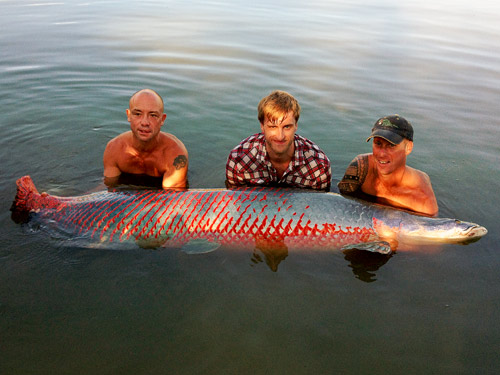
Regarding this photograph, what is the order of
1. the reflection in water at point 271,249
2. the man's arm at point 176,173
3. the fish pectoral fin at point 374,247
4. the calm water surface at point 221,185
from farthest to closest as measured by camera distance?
the man's arm at point 176,173 → the reflection in water at point 271,249 → the fish pectoral fin at point 374,247 → the calm water surface at point 221,185

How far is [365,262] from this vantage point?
3.72 meters

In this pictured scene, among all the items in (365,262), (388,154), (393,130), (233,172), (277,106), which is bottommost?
(365,262)

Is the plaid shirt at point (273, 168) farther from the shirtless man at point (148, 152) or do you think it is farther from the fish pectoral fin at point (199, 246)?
the fish pectoral fin at point (199, 246)

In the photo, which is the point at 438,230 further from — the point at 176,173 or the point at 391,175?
the point at 176,173

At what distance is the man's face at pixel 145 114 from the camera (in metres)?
4.43

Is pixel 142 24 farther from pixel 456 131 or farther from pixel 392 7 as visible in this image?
pixel 392 7

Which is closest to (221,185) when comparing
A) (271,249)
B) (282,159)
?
(282,159)

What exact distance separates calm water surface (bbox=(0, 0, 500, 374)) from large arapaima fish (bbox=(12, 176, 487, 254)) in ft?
0.45

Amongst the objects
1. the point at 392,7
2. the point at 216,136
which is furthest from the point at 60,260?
the point at 392,7

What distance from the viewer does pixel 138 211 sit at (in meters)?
3.68

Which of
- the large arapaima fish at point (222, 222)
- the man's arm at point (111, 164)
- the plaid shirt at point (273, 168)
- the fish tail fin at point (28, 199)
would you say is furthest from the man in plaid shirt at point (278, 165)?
the fish tail fin at point (28, 199)

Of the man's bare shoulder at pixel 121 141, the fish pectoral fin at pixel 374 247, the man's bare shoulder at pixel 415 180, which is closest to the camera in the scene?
the fish pectoral fin at pixel 374 247

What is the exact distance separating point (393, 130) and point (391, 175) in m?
0.50

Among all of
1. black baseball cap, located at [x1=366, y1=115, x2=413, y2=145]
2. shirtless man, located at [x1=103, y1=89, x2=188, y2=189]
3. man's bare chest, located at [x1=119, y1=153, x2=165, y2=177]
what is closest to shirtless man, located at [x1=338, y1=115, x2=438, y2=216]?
black baseball cap, located at [x1=366, y1=115, x2=413, y2=145]
